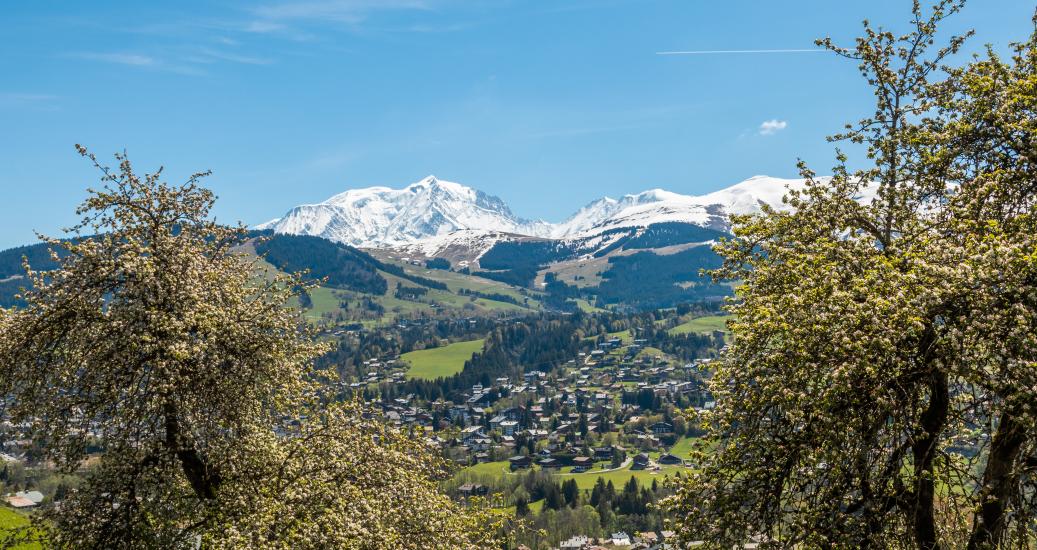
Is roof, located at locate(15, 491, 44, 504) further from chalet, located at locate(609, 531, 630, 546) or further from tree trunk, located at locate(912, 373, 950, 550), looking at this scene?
tree trunk, located at locate(912, 373, 950, 550)

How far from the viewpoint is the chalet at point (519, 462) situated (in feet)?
593

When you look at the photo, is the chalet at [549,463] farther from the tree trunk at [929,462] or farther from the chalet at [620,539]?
the tree trunk at [929,462]

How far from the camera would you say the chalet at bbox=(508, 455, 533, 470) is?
180875mm

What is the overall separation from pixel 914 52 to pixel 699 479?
13.4 m

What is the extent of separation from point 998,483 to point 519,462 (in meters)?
177

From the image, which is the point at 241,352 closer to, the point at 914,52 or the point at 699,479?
the point at 699,479

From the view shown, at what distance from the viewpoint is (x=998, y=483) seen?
12.9m

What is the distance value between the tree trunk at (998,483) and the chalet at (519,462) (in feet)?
565

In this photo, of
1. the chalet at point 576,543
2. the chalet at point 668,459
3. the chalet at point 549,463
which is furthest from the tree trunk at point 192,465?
the chalet at point 549,463

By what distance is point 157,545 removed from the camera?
Answer: 19172 mm

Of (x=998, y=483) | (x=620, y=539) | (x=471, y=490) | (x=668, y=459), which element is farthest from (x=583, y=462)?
(x=998, y=483)

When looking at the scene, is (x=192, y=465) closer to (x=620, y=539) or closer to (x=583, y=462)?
(x=620, y=539)

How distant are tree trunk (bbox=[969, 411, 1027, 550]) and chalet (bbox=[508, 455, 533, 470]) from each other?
172184 millimetres

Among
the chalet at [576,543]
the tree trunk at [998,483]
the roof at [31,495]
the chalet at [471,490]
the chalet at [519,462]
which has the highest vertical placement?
the tree trunk at [998,483]
